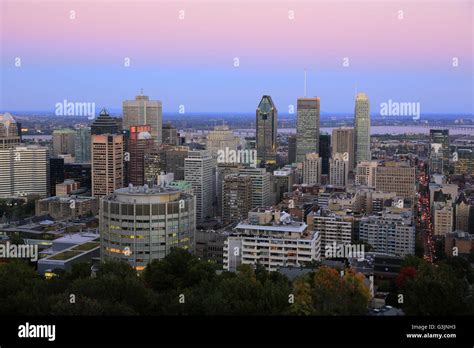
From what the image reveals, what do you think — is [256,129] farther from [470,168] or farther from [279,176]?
[470,168]

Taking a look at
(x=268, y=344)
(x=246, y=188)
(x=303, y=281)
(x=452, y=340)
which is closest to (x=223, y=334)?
(x=268, y=344)

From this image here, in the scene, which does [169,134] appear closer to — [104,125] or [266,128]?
[104,125]

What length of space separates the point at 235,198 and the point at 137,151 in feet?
19.0

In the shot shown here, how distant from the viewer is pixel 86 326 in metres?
3.36

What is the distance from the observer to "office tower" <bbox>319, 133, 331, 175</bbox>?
923 inches

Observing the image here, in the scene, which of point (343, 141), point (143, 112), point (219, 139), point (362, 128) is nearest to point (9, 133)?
point (143, 112)

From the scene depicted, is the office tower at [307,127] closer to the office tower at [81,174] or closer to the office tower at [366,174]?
the office tower at [366,174]

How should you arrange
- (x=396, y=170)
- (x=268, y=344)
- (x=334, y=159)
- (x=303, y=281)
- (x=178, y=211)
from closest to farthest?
(x=268, y=344) → (x=303, y=281) → (x=178, y=211) → (x=396, y=170) → (x=334, y=159)

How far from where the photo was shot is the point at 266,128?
25.8 m

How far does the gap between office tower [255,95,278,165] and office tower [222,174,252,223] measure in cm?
827

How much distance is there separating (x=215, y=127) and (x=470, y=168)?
32.0ft

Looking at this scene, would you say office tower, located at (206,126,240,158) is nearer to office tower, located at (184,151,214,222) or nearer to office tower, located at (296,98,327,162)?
office tower, located at (296,98,327,162)

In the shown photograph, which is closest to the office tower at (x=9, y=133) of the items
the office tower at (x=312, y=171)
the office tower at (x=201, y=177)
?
the office tower at (x=201, y=177)

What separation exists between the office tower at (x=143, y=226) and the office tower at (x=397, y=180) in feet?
35.3
